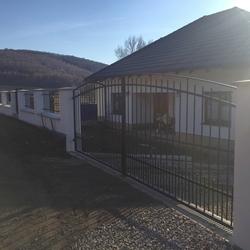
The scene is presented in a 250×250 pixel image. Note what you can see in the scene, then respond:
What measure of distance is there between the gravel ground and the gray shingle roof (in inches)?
247

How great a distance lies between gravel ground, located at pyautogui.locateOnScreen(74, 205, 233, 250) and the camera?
122 inches

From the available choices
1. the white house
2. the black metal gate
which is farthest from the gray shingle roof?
the black metal gate

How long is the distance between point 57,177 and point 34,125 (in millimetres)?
6405

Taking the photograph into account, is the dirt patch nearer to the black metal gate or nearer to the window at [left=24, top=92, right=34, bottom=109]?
the black metal gate

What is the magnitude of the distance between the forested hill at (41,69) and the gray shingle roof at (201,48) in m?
26.7

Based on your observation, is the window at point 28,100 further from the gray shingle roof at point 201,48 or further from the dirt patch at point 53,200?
the dirt patch at point 53,200

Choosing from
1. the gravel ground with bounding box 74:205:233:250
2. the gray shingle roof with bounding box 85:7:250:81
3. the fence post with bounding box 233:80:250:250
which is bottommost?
the gravel ground with bounding box 74:205:233:250

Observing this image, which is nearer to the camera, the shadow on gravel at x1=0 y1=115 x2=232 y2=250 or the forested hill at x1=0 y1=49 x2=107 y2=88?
the shadow on gravel at x1=0 y1=115 x2=232 y2=250

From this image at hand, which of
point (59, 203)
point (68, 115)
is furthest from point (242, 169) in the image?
point (68, 115)

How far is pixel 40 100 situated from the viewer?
11.1 m

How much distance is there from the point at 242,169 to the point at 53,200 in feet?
9.39

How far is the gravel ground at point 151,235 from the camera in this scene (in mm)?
3090

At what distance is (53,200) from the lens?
4320 millimetres

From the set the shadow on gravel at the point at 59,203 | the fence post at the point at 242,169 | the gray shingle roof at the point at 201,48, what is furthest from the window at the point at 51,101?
the fence post at the point at 242,169
